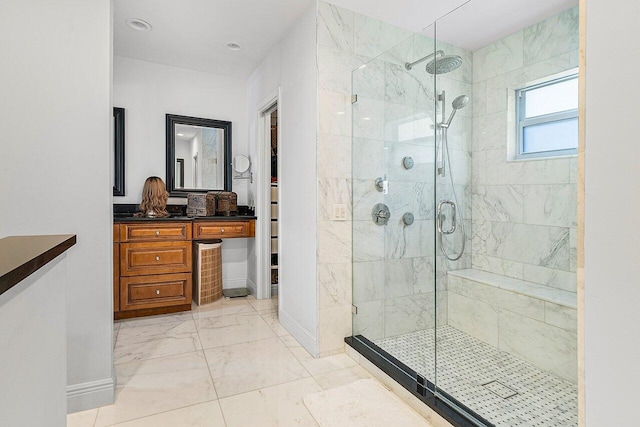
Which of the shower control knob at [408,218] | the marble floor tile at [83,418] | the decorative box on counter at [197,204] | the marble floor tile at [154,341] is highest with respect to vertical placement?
the decorative box on counter at [197,204]

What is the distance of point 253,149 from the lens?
3930mm

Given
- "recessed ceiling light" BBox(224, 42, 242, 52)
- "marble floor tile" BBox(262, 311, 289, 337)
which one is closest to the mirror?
"recessed ceiling light" BBox(224, 42, 242, 52)

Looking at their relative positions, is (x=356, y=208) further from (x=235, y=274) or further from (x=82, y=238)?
(x=235, y=274)

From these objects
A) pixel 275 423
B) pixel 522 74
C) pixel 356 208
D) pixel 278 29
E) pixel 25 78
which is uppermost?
pixel 278 29

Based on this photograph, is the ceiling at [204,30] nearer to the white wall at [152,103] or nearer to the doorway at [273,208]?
the white wall at [152,103]

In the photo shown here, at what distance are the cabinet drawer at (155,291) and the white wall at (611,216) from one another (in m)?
3.13

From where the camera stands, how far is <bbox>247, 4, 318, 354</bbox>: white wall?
8.17 feet

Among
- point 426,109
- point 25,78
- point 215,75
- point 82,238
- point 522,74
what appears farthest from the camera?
point 215,75

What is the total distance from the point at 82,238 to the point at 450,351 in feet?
7.63

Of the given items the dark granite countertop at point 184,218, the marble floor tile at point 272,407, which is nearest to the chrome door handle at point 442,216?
the marble floor tile at point 272,407

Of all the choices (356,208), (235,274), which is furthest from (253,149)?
(356,208)

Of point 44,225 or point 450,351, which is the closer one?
point 44,225

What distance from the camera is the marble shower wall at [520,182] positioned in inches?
88.4

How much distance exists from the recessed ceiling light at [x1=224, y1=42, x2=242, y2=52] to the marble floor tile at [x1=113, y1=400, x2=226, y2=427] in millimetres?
2919
